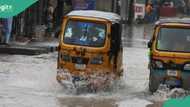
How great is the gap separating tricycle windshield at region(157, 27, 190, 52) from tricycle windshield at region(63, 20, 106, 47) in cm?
139

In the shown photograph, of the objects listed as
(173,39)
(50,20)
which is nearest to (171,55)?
(173,39)

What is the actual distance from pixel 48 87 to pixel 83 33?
1.65m

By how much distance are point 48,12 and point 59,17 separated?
1478 millimetres

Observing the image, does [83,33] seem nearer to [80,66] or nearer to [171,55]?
[80,66]

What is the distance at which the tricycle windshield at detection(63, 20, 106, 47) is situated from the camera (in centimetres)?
1564

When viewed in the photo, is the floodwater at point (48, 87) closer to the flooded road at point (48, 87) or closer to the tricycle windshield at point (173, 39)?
the flooded road at point (48, 87)

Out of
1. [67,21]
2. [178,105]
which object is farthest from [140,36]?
[178,105]

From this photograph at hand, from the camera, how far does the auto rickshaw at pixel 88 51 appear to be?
1539 cm

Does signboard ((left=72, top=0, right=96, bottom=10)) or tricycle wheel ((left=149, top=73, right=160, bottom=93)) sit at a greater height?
tricycle wheel ((left=149, top=73, right=160, bottom=93))

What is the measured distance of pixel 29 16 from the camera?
28078 mm

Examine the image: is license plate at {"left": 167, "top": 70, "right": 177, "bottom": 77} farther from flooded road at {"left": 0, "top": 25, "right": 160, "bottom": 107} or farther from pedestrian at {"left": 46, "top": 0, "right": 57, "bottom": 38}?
pedestrian at {"left": 46, "top": 0, "right": 57, "bottom": 38}

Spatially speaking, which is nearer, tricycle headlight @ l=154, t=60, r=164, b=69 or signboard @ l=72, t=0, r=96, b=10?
tricycle headlight @ l=154, t=60, r=164, b=69

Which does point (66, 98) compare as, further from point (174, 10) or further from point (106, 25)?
point (174, 10)

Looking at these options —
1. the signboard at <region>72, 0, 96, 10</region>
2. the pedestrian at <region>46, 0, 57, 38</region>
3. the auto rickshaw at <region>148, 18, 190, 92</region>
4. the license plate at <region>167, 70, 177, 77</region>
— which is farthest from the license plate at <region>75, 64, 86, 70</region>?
the signboard at <region>72, 0, 96, 10</region>
